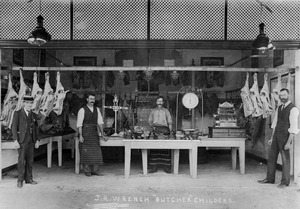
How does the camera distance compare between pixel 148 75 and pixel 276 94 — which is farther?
pixel 148 75

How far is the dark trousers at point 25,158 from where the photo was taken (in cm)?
627

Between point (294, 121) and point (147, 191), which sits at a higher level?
point (294, 121)

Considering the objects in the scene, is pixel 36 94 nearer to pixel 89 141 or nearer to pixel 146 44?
pixel 89 141

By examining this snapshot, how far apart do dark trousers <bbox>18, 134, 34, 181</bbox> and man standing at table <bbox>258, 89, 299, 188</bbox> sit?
487 centimetres

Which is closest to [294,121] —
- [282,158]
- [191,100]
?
[282,158]

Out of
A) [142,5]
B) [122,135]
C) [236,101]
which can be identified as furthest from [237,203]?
[236,101]

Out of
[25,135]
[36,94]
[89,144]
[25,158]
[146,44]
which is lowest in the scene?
[25,158]

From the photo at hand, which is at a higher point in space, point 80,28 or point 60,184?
point 80,28

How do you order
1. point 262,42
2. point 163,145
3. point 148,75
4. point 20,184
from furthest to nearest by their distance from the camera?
point 148,75
point 163,145
point 20,184
point 262,42

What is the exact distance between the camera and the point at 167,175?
7.46 metres

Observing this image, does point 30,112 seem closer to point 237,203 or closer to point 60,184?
point 60,184

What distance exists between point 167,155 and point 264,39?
11.8 ft

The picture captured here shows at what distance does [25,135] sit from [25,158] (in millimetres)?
515

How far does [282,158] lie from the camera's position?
6.44 metres
